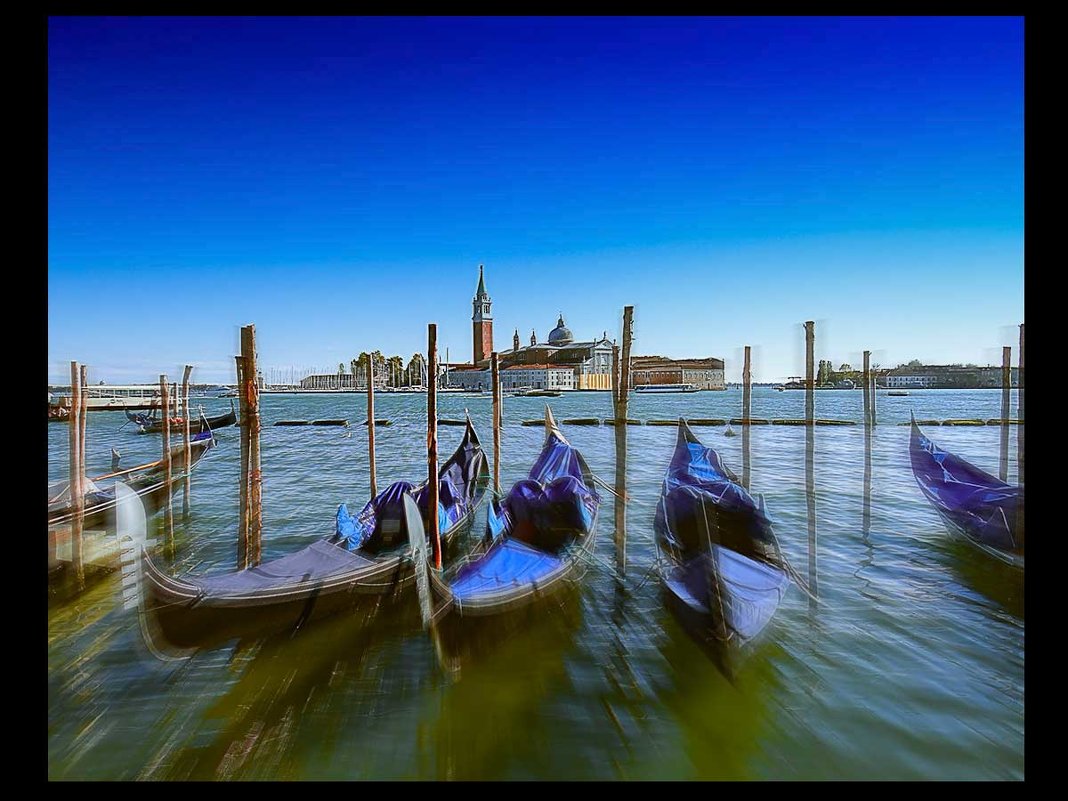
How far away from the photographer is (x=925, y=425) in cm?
2116

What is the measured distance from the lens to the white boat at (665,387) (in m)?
60.2

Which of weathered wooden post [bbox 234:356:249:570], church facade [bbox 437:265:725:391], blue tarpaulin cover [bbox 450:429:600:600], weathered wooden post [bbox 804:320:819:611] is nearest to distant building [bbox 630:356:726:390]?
church facade [bbox 437:265:725:391]

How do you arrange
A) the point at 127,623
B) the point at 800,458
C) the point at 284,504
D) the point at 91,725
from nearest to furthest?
the point at 91,725, the point at 127,623, the point at 284,504, the point at 800,458

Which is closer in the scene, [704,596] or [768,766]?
[768,766]

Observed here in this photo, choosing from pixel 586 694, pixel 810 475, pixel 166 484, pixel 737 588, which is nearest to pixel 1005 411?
pixel 810 475

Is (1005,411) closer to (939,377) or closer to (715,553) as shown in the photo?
(715,553)

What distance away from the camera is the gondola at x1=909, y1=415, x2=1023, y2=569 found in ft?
16.3

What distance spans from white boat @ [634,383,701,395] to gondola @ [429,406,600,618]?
2149 inches

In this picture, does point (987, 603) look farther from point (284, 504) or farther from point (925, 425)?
point (925, 425)

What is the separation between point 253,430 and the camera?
4762 mm

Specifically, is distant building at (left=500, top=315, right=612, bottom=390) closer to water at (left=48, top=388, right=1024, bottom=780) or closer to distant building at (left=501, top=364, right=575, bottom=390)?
distant building at (left=501, top=364, right=575, bottom=390)

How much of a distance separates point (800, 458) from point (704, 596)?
442 inches
